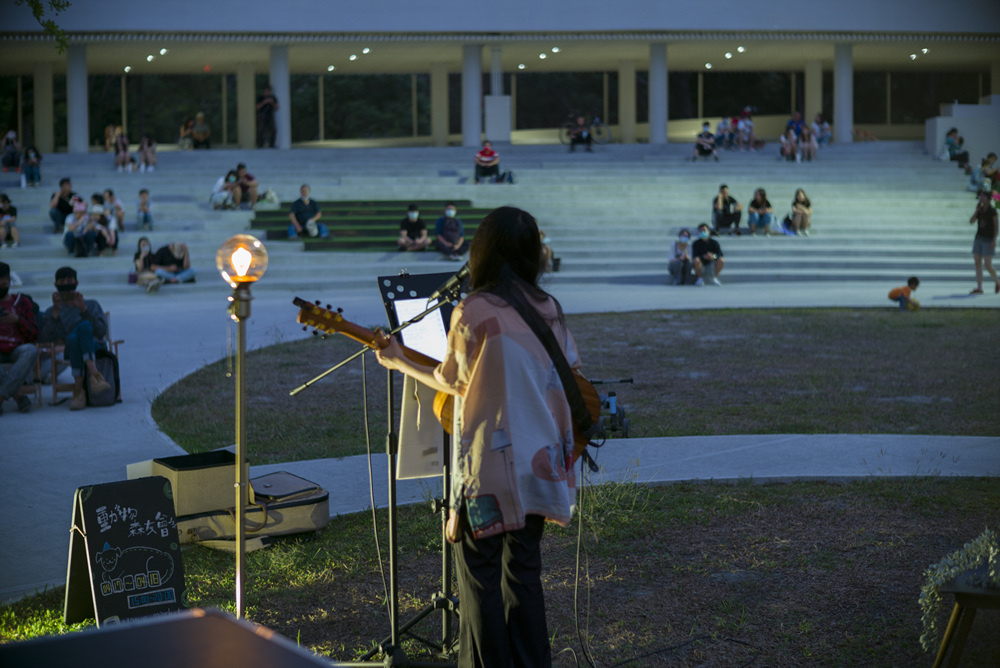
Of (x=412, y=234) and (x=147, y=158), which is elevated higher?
(x=147, y=158)

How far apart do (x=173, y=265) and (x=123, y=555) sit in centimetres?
1535

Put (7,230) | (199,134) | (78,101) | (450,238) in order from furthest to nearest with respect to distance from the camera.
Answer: (199,134) → (78,101) → (450,238) → (7,230)

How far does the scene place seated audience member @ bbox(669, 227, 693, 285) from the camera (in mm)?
19922

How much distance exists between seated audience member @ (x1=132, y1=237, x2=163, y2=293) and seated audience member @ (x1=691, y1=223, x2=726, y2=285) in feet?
33.1

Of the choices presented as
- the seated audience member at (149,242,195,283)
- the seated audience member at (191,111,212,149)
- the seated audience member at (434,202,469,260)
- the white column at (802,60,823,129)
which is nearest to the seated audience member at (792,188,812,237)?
the seated audience member at (434,202,469,260)

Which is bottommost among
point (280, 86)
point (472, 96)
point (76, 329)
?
point (76, 329)

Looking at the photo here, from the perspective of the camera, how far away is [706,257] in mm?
19828

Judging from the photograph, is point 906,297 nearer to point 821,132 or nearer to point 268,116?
point 821,132

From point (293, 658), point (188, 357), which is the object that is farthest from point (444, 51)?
point (293, 658)

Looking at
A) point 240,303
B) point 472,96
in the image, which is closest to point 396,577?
point 240,303

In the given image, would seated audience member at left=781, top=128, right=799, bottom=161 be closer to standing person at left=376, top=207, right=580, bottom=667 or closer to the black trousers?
standing person at left=376, top=207, right=580, bottom=667

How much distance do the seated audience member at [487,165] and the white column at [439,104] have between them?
10.0 metres

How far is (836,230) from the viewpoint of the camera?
24.6 m

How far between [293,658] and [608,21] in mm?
32421
